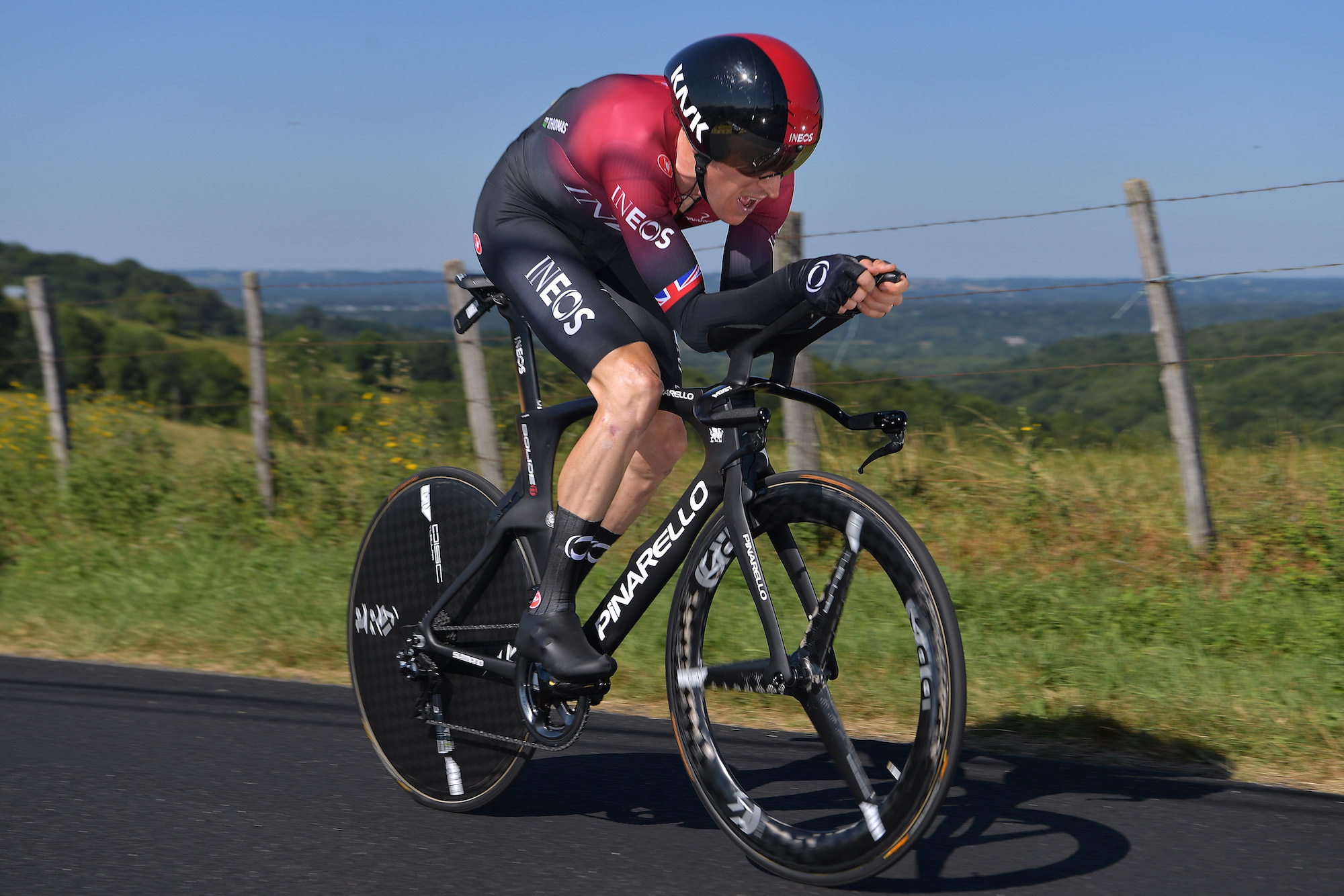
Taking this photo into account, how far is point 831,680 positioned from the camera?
9.98 feet

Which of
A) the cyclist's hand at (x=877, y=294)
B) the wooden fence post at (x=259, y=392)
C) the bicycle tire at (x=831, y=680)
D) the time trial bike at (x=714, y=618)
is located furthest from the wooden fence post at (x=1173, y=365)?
the wooden fence post at (x=259, y=392)

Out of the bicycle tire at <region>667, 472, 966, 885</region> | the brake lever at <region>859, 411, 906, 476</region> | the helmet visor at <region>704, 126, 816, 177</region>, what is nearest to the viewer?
the bicycle tire at <region>667, 472, 966, 885</region>

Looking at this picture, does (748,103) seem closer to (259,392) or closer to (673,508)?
(673,508)

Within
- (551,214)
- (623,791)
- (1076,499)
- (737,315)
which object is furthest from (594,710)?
(1076,499)

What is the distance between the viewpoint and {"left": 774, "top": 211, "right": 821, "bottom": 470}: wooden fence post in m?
6.57

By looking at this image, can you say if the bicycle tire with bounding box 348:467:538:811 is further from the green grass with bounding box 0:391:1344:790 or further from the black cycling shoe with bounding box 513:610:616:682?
the green grass with bounding box 0:391:1344:790

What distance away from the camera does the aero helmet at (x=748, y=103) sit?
2.66 m

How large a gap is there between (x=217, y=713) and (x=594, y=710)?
1403 millimetres

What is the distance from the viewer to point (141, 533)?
8.15m

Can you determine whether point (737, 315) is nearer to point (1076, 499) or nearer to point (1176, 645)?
point (1176, 645)

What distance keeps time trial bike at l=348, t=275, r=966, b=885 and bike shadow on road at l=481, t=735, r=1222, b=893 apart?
0.51 feet

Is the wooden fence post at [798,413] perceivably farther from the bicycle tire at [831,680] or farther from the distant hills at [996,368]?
the bicycle tire at [831,680]

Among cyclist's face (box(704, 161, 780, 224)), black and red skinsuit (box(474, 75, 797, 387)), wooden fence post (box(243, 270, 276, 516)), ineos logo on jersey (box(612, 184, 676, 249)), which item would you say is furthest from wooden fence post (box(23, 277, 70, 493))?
cyclist's face (box(704, 161, 780, 224))

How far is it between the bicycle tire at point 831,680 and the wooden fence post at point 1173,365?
302cm
